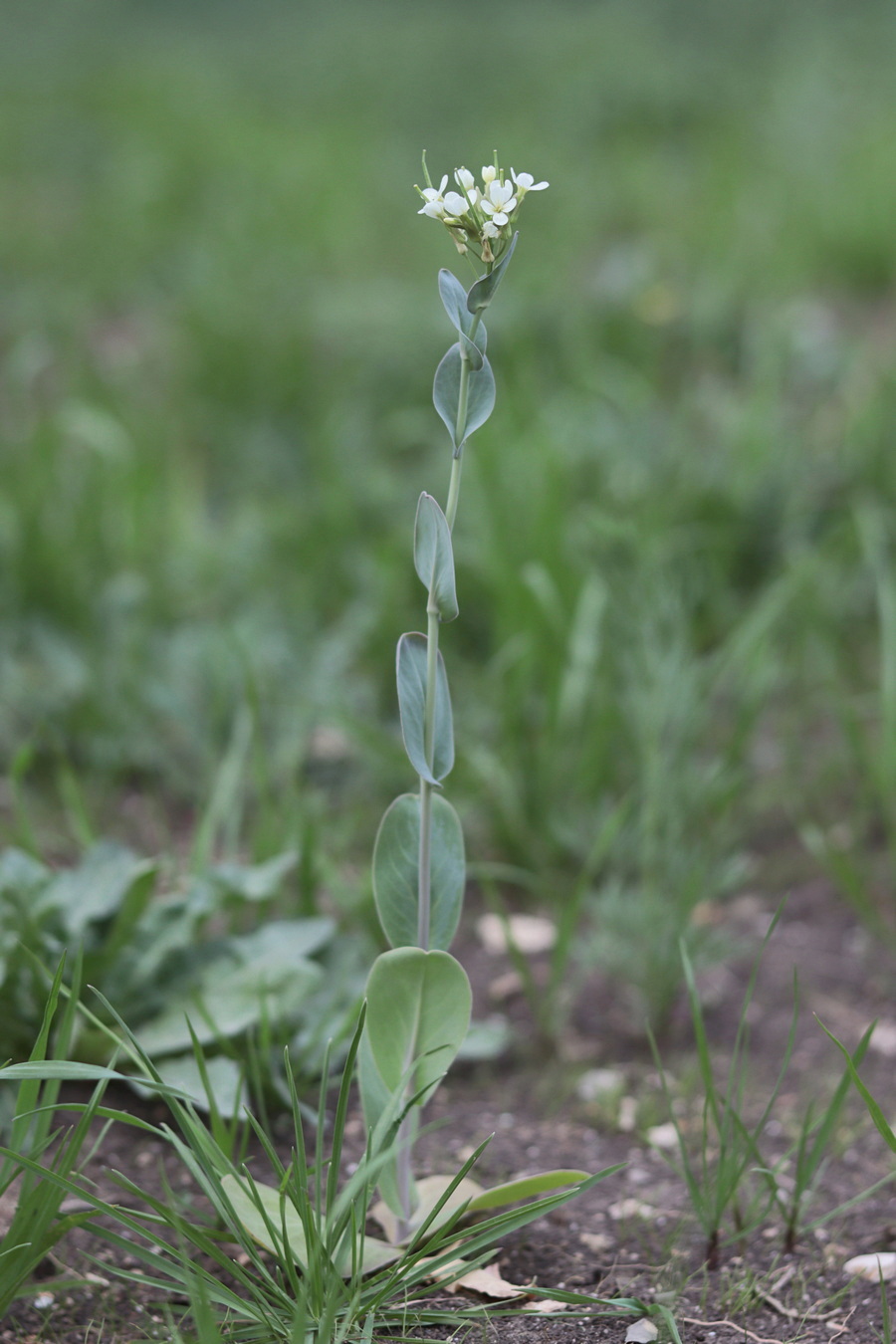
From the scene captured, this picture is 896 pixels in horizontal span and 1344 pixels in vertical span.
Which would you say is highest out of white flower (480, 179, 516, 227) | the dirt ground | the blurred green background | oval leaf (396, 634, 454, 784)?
the blurred green background

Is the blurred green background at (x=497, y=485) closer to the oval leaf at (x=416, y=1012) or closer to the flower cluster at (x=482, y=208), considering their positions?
the oval leaf at (x=416, y=1012)

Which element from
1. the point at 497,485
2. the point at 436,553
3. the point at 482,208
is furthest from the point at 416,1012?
the point at 497,485

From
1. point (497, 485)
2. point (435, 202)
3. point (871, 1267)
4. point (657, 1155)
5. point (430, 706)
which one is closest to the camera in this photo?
point (435, 202)

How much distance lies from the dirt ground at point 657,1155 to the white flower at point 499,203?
83cm

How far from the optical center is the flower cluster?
89cm

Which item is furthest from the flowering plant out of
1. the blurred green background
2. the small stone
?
the blurred green background

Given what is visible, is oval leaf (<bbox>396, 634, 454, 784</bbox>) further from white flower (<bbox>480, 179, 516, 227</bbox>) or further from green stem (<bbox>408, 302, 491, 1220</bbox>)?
white flower (<bbox>480, 179, 516, 227</bbox>)

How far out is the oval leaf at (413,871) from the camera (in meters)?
1.05

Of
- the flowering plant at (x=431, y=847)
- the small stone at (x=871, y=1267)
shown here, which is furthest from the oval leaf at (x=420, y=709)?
the small stone at (x=871, y=1267)

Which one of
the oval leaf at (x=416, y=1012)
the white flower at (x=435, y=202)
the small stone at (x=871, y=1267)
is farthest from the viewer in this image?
the small stone at (x=871, y=1267)

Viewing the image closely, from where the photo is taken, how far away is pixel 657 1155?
1342 mm

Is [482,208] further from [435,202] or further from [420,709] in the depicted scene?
[420,709]

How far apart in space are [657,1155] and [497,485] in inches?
52.3

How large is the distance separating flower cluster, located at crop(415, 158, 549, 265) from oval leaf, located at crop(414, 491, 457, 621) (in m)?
0.20
